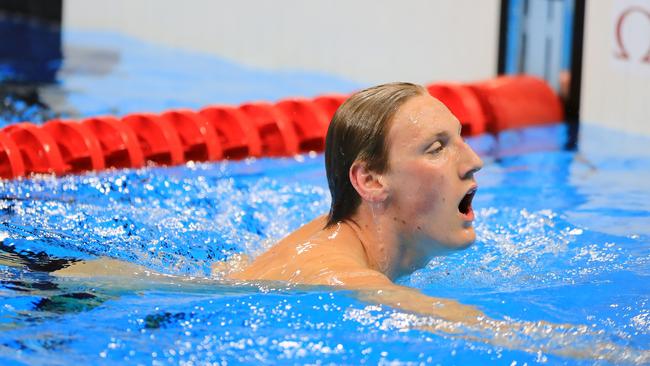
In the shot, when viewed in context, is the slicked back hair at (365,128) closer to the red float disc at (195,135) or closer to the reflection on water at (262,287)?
the reflection on water at (262,287)

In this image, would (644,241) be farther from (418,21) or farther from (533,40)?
(418,21)

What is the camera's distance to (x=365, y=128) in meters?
2.56

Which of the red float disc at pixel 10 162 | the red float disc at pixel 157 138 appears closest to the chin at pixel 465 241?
the red float disc at pixel 10 162

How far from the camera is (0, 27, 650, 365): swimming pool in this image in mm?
2271

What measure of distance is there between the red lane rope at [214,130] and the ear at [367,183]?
2394 mm

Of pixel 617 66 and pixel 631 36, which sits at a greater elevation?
pixel 631 36

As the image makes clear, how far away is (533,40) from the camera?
6660 mm

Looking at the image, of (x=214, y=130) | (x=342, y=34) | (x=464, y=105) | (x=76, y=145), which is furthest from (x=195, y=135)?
(x=342, y=34)

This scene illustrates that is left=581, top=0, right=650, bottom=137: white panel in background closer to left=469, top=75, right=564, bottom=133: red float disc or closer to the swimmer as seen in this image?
left=469, top=75, right=564, bottom=133: red float disc

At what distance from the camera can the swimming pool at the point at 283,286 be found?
7.45ft

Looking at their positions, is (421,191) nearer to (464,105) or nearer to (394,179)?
(394,179)

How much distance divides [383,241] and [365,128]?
0.31 meters

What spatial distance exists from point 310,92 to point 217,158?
2.64m

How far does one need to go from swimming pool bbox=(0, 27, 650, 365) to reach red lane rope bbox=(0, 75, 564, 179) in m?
0.15
